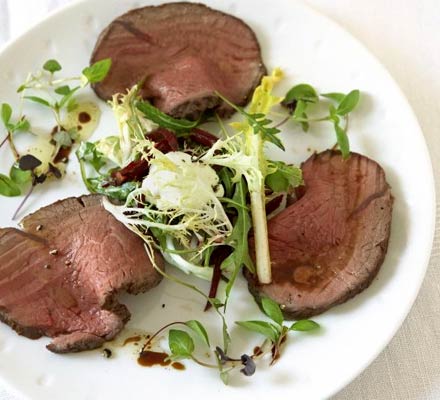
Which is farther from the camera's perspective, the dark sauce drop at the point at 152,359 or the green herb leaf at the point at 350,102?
the green herb leaf at the point at 350,102

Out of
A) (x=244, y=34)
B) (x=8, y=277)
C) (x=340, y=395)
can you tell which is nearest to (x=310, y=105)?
(x=244, y=34)

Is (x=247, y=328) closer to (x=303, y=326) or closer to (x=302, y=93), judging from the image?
(x=303, y=326)

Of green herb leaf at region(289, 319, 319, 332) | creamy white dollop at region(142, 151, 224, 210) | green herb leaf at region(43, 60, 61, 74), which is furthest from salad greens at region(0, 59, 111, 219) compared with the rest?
green herb leaf at region(289, 319, 319, 332)

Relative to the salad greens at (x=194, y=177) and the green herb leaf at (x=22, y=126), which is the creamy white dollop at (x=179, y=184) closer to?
the salad greens at (x=194, y=177)

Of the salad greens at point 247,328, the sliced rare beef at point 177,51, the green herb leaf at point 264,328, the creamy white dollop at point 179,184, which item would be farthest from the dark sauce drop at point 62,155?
the green herb leaf at point 264,328

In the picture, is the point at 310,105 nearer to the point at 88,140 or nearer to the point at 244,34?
the point at 244,34

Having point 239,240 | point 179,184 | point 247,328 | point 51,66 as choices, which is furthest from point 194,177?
point 51,66
